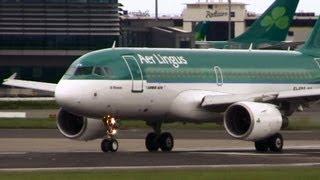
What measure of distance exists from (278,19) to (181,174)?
205 ft

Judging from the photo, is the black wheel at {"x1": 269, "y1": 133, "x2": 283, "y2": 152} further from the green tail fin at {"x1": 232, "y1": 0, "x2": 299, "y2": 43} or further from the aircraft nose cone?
the green tail fin at {"x1": 232, "y1": 0, "x2": 299, "y2": 43}

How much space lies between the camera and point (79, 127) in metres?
43.8

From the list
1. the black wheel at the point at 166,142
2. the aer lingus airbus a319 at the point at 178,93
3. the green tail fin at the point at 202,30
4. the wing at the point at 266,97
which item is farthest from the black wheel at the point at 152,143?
the green tail fin at the point at 202,30

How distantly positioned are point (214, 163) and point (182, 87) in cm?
740

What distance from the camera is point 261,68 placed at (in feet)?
149

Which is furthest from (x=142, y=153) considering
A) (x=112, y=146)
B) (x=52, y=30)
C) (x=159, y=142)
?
(x=52, y=30)

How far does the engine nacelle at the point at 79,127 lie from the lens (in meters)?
43.1

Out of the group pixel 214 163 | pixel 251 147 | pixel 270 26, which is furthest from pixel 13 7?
pixel 214 163

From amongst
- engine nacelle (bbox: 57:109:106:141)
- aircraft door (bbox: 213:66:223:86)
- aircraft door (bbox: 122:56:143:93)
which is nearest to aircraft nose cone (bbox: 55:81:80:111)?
aircraft door (bbox: 122:56:143:93)

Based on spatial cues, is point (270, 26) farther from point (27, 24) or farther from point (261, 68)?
point (261, 68)

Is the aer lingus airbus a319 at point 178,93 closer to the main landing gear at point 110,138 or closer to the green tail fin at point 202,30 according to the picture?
the main landing gear at point 110,138

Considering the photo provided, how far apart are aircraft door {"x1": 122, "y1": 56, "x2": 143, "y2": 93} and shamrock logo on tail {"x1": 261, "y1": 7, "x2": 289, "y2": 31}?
167 feet

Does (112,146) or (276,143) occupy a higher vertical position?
(112,146)

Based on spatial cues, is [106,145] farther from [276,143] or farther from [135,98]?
[276,143]
